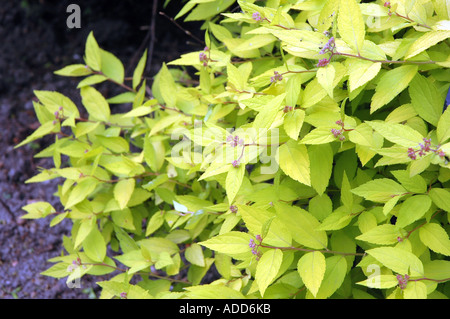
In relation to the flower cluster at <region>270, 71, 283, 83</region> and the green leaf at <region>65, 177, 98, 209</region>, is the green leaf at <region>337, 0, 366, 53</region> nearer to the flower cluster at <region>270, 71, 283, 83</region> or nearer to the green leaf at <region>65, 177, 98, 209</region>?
the flower cluster at <region>270, 71, 283, 83</region>

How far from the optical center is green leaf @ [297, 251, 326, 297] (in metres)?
0.93

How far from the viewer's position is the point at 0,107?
104 inches

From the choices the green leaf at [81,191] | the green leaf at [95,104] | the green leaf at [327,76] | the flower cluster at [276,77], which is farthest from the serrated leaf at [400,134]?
the green leaf at [95,104]

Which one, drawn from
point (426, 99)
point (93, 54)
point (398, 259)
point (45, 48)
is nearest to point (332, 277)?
point (398, 259)

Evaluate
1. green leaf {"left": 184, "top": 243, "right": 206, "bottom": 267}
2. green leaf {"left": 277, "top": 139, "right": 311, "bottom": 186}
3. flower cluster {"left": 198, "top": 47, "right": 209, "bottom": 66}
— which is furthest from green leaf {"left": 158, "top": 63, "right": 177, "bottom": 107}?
green leaf {"left": 277, "top": 139, "right": 311, "bottom": 186}

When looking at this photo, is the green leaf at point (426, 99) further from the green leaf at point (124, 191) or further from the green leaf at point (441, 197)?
the green leaf at point (124, 191)

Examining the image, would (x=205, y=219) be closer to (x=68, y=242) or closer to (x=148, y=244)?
(x=148, y=244)

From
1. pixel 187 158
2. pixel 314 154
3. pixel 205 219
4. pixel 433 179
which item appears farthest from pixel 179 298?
pixel 433 179

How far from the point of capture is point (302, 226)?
3.36 ft

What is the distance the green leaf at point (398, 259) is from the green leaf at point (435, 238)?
0.24ft

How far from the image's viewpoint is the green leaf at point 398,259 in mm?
859

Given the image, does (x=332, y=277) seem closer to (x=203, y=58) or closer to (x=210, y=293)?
(x=210, y=293)

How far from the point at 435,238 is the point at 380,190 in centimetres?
14

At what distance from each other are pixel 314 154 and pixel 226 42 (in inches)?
20.2
